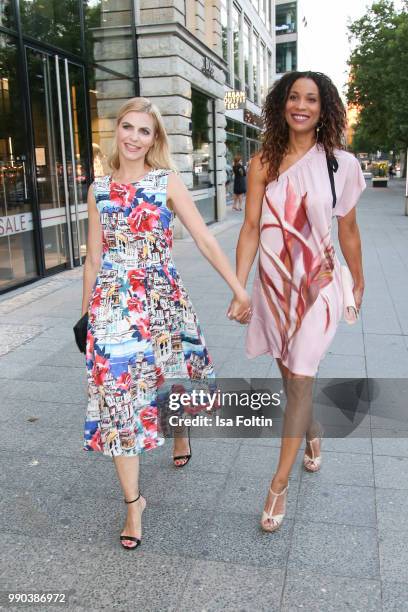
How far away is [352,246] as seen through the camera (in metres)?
3.03

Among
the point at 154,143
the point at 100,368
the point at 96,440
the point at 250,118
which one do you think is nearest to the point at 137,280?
the point at 100,368

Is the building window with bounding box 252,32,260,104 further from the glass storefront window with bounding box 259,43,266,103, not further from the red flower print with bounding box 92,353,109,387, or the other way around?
the red flower print with bounding box 92,353,109,387

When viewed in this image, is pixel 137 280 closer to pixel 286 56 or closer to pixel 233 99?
pixel 233 99

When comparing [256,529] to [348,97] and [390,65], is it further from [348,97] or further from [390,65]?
[348,97]

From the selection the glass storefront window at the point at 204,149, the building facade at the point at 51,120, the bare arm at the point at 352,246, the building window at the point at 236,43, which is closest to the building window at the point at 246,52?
the building window at the point at 236,43

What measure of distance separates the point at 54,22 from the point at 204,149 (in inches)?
301

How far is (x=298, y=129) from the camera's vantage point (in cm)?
274

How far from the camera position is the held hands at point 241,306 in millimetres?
2766

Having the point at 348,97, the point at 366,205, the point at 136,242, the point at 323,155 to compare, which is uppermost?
Answer: the point at 348,97

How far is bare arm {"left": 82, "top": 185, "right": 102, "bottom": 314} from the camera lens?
277 cm

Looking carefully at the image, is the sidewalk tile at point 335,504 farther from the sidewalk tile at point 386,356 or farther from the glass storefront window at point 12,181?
the glass storefront window at point 12,181

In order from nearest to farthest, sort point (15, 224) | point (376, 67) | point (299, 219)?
point (299, 219) < point (15, 224) < point (376, 67)

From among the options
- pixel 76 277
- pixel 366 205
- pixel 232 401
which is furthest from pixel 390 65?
pixel 232 401

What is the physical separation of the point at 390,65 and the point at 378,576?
3523 cm
